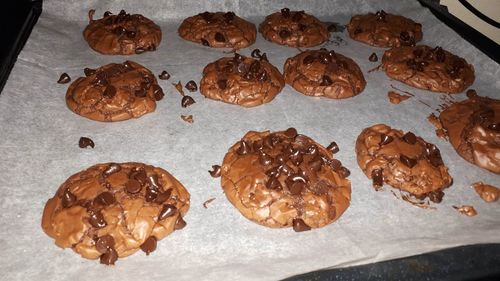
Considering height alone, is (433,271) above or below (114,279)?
above

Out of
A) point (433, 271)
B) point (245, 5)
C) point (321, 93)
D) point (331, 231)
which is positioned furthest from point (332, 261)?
point (245, 5)

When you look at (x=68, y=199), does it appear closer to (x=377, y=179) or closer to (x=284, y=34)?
(x=377, y=179)

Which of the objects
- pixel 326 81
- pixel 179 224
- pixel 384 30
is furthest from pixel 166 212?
pixel 384 30

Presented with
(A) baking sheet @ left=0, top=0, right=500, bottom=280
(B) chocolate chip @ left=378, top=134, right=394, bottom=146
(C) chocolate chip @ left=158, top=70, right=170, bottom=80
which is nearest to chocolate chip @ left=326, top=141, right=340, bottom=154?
(A) baking sheet @ left=0, top=0, right=500, bottom=280

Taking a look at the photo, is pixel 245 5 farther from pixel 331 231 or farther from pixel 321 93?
pixel 331 231

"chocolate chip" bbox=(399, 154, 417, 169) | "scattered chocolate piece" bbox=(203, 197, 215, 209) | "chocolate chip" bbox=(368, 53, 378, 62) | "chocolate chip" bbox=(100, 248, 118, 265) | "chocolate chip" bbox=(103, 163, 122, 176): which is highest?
"chocolate chip" bbox=(399, 154, 417, 169)

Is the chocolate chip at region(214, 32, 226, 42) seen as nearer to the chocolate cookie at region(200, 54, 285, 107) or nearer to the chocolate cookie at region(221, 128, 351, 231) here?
the chocolate cookie at region(200, 54, 285, 107)

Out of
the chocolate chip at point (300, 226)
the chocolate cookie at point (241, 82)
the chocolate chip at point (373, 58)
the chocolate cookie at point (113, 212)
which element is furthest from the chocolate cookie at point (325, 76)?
the chocolate cookie at point (113, 212)
